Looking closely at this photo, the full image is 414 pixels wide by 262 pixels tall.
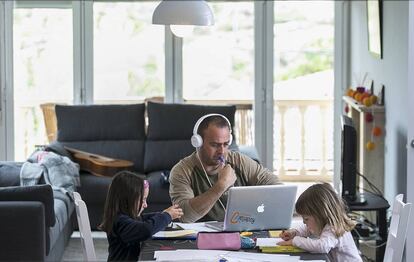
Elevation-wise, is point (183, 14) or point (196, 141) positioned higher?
point (183, 14)

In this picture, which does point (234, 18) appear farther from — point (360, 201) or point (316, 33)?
Result: point (360, 201)

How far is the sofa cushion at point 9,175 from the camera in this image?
6359mm

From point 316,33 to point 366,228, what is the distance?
2387mm

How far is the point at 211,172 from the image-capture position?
177 inches

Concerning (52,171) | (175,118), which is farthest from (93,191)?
(175,118)

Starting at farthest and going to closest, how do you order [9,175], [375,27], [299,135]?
[299,135] < [375,27] < [9,175]

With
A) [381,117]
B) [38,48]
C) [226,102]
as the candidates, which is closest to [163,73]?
[226,102]

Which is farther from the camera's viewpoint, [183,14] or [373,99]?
[373,99]

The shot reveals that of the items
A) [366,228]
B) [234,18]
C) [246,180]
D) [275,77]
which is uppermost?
[234,18]

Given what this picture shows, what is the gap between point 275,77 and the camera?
27.4 feet

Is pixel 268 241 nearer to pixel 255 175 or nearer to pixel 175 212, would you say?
pixel 175 212

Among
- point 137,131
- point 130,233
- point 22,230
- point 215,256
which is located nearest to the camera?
point 215,256

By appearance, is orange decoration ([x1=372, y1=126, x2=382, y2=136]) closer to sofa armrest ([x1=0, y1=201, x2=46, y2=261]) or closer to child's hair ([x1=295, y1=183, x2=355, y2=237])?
sofa armrest ([x1=0, y1=201, x2=46, y2=261])

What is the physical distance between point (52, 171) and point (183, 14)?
5.58 feet
